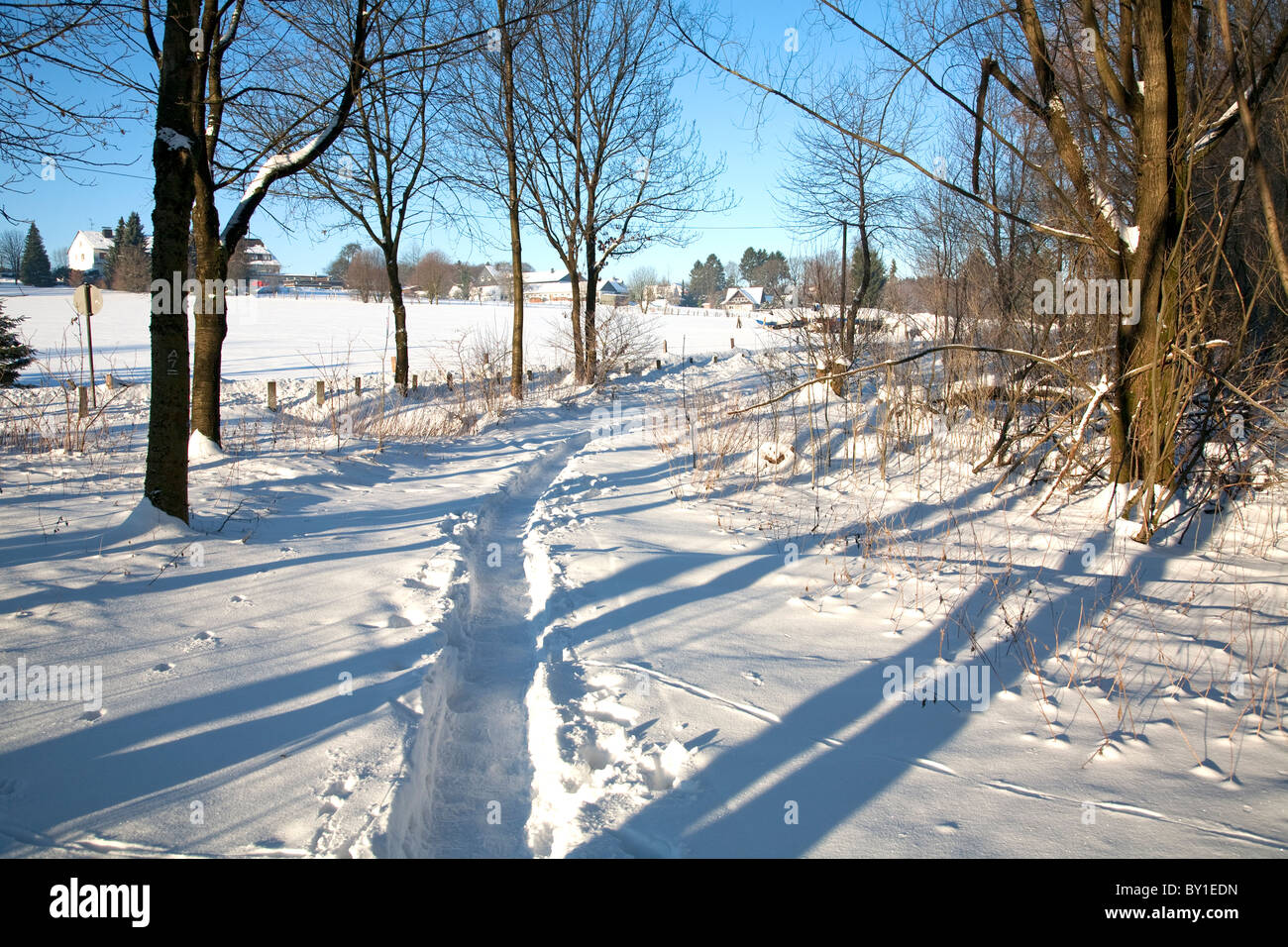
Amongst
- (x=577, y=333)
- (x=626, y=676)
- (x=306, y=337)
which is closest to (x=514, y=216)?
(x=577, y=333)

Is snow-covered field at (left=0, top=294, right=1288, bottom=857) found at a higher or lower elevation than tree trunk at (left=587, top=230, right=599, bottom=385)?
lower

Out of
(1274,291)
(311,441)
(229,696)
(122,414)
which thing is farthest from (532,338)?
(229,696)

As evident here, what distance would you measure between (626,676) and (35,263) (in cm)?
8426

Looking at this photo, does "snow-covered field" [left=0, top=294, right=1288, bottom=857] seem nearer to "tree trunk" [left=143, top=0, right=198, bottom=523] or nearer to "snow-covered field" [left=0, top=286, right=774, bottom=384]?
"tree trunk" [left=143, top=0, right=198, bottom=523]

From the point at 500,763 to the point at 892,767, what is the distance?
5.76 ft

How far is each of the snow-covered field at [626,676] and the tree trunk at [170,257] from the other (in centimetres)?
47

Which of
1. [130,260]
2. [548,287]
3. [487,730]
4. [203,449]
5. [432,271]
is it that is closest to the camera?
[487,730]

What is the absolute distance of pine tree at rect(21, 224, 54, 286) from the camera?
62312 mm

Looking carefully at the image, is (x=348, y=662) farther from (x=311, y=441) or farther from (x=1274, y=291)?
(x=1274, y=291)

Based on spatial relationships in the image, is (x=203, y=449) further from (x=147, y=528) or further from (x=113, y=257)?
(x=113, y=257)

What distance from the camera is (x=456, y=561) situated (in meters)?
5.42

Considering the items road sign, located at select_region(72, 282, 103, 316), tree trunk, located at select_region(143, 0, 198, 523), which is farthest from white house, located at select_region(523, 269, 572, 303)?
tree trunk, located at select_region(143, 0, 198, 523)

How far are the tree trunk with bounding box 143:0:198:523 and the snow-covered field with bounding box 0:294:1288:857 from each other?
1.55 feet

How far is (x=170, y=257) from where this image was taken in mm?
5133
